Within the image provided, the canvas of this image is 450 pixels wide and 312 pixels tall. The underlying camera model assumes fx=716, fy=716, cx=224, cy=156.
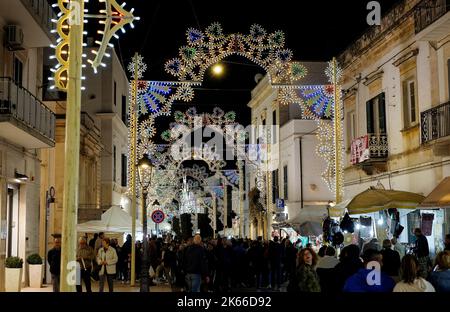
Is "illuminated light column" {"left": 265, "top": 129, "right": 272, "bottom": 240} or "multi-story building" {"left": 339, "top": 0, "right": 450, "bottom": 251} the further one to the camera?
"illuminated light column" {"left": 265, "top": 129, "right": 272, "bottom": 240}

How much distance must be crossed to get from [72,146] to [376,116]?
18524 mm

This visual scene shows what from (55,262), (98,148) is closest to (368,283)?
(55,262)

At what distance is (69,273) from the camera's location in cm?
890

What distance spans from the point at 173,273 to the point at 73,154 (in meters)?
16.0

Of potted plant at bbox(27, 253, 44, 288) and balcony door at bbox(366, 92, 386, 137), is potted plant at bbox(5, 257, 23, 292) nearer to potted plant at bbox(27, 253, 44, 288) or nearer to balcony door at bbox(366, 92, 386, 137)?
potted plant at bbox(27, 253, 44, 288)

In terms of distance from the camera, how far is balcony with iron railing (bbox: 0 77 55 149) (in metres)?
18.5

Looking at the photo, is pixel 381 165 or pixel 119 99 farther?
pixel 119 99

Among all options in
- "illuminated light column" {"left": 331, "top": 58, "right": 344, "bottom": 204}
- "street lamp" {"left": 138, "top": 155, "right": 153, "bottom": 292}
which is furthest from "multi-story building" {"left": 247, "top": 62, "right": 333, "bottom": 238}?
"street lamp" {"left": 138, "top": 155, "right": 153, "bottom": 292}

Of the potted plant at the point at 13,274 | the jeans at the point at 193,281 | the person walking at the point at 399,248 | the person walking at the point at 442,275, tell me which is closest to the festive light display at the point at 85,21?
the person walking at the point at 442,275

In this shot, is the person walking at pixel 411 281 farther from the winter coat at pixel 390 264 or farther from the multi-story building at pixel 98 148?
the multi-story building at pixel 98 148

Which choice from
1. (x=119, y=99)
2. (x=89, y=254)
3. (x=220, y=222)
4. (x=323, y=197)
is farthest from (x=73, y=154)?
(x=220, y=222)

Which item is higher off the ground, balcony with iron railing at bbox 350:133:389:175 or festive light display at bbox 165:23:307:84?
festive light display at bbox 165:23:307:84

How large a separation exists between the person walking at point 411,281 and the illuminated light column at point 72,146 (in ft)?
13.2
